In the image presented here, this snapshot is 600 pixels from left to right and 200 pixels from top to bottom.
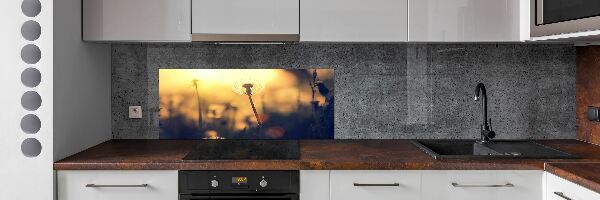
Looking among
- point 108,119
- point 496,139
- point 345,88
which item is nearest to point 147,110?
point 108,119

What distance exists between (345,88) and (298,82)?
0.80ft

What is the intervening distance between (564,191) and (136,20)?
1.89 m

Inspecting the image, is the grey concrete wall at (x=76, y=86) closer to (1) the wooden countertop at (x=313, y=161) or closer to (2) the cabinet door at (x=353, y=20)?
(1) the wooden countertop at (x=313, y=161)

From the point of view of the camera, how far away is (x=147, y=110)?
316cm

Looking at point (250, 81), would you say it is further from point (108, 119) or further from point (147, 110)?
point (108, 119)

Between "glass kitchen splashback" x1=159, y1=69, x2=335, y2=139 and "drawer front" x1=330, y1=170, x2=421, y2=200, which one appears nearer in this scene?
"drawer front" x1=330, y1=170, x2=421, y2=200

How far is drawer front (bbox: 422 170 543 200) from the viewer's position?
2438 millimetres
